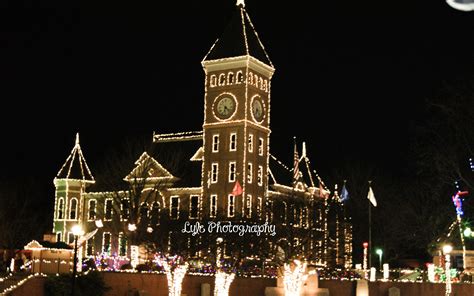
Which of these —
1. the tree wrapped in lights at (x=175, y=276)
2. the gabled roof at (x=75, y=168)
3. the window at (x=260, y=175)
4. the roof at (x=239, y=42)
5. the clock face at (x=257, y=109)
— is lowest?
the tree wrapped in lights at (x=175, y=276)

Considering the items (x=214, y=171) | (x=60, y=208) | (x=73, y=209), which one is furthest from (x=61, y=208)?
(x=214, y=171)

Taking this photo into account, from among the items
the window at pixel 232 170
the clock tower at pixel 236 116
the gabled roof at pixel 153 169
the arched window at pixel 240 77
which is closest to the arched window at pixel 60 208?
the gabled roof at pixel 153 169

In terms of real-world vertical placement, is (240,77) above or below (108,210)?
above

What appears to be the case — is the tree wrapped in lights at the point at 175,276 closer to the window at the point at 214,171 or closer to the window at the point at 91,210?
the window at the point at 214,171

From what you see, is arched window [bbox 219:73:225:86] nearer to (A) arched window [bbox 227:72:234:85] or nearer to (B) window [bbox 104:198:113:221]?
(A) arched window [bbox 227:72:234:85]

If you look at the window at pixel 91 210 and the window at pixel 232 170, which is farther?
the window at pixel 91 210

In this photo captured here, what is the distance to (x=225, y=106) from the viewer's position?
75438 mm

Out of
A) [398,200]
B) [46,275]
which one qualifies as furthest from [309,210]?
[398,200]

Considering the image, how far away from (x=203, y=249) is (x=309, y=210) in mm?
7767

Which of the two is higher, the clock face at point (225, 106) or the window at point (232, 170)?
the clock face at point (225, 106)

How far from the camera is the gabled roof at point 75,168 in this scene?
8856 centimetres

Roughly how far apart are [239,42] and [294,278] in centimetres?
3850

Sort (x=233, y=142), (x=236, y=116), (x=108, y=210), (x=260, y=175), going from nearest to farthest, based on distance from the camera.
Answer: (x=236, y=116), (x=233, y=142), (x=260, y=175), (x=108, y=210)

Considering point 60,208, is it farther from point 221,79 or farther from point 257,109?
point 257,109
